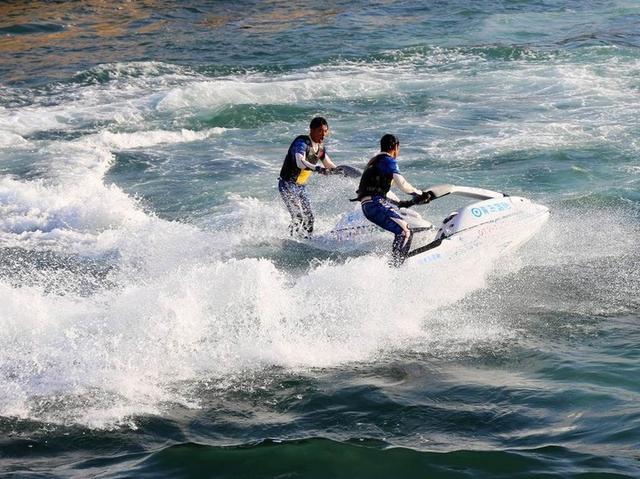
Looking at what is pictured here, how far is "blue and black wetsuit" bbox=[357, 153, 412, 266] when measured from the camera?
38.1 feet

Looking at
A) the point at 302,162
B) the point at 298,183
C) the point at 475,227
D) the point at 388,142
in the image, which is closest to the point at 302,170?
the point at 298,183

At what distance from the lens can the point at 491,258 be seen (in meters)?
12.3

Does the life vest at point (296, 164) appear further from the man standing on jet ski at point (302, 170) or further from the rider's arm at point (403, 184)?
the rider's arm at point (403, 184)

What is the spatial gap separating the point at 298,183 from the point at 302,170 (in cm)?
27

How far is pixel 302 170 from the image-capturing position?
526 inches

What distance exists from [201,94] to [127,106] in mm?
1803

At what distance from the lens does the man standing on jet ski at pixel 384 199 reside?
11.5m

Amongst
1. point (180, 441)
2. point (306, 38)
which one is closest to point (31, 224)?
point (180, 441)

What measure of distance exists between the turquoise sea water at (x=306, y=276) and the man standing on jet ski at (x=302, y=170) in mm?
526

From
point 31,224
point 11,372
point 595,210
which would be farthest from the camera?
point 31,224

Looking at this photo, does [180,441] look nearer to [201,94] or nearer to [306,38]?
[201,94]

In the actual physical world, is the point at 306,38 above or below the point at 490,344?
above

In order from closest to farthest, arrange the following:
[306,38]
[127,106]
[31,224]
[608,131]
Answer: [31,224]
[608,131]
[127,106]
[306,38]

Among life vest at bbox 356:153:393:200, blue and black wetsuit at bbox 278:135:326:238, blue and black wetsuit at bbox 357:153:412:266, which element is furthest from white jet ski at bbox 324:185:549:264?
blue and black wetsuit at bbox 278:135:326:238
